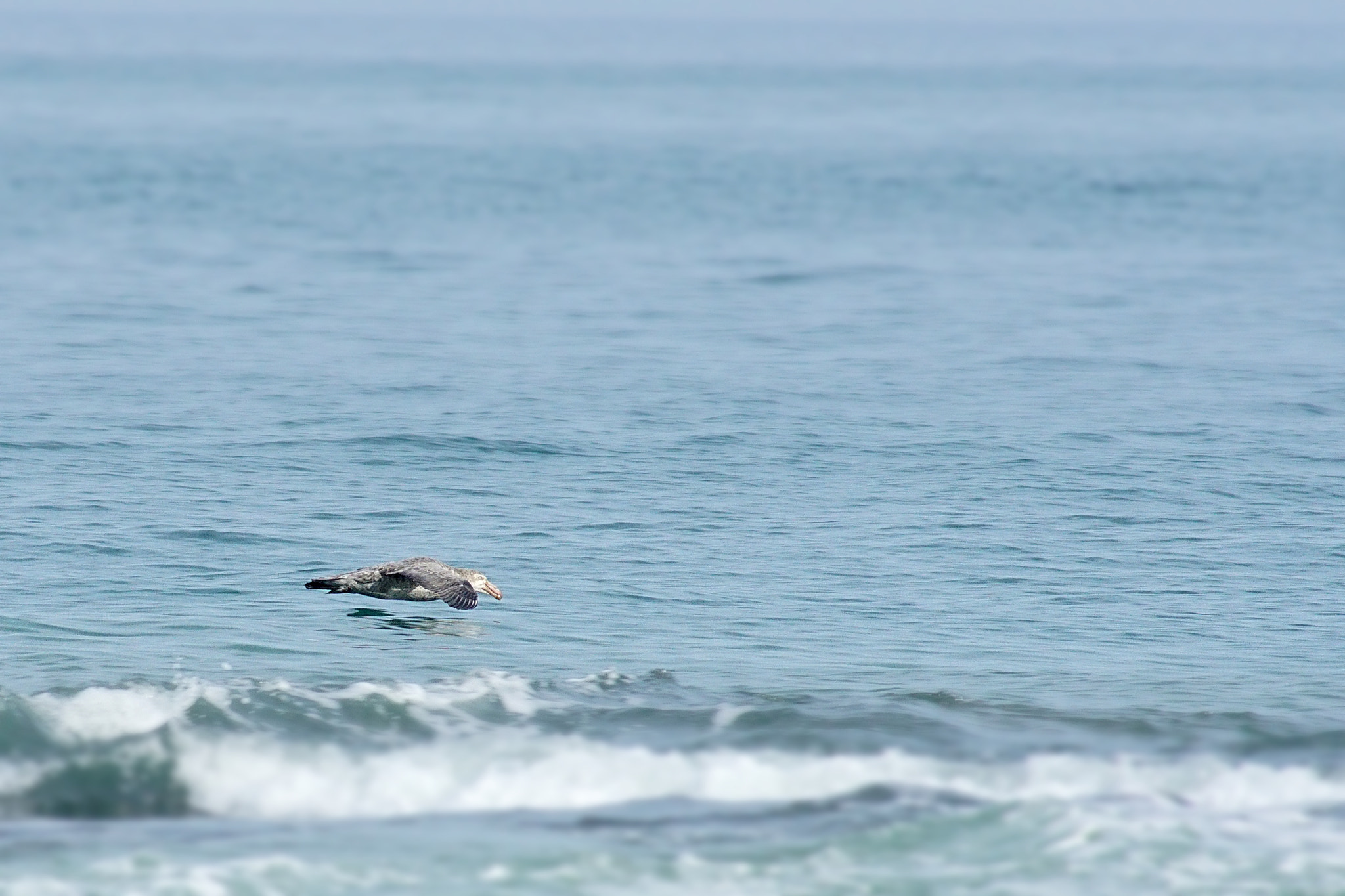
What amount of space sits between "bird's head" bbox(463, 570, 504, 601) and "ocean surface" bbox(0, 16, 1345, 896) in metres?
0.34

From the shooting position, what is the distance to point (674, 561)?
79.2 ft

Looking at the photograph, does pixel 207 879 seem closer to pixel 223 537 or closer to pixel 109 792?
pixel 109 792

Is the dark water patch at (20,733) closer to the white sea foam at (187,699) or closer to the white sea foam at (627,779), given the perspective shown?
the white sea foam at (187,699)

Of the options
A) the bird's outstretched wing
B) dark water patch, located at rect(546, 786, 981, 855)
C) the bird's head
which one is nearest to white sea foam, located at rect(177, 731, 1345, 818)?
dark water patch, located at rect(546, 786, 981, 855)

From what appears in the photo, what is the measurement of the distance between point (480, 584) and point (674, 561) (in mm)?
3236

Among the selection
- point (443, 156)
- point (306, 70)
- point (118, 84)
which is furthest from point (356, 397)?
point (306, 70)

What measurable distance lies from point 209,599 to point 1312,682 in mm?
11980

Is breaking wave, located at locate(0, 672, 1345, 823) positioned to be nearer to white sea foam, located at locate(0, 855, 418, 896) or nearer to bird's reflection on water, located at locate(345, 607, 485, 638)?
white sea foam, located at locate(0, 855, 418, 896)

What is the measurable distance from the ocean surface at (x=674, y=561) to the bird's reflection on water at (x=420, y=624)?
0.09m

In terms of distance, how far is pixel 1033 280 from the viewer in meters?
51.2

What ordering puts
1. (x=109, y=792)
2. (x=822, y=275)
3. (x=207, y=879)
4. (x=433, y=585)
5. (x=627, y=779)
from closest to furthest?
(x=207, y=879) → (x=109, y=792) → (x=627, y=779) → (x=433, y=585) → (x=822, y=275)

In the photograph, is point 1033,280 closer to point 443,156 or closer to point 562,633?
point 562,633

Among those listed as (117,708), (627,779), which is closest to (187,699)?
(117,708)

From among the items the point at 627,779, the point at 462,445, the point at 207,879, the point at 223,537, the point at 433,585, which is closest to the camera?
the point at 207,879
